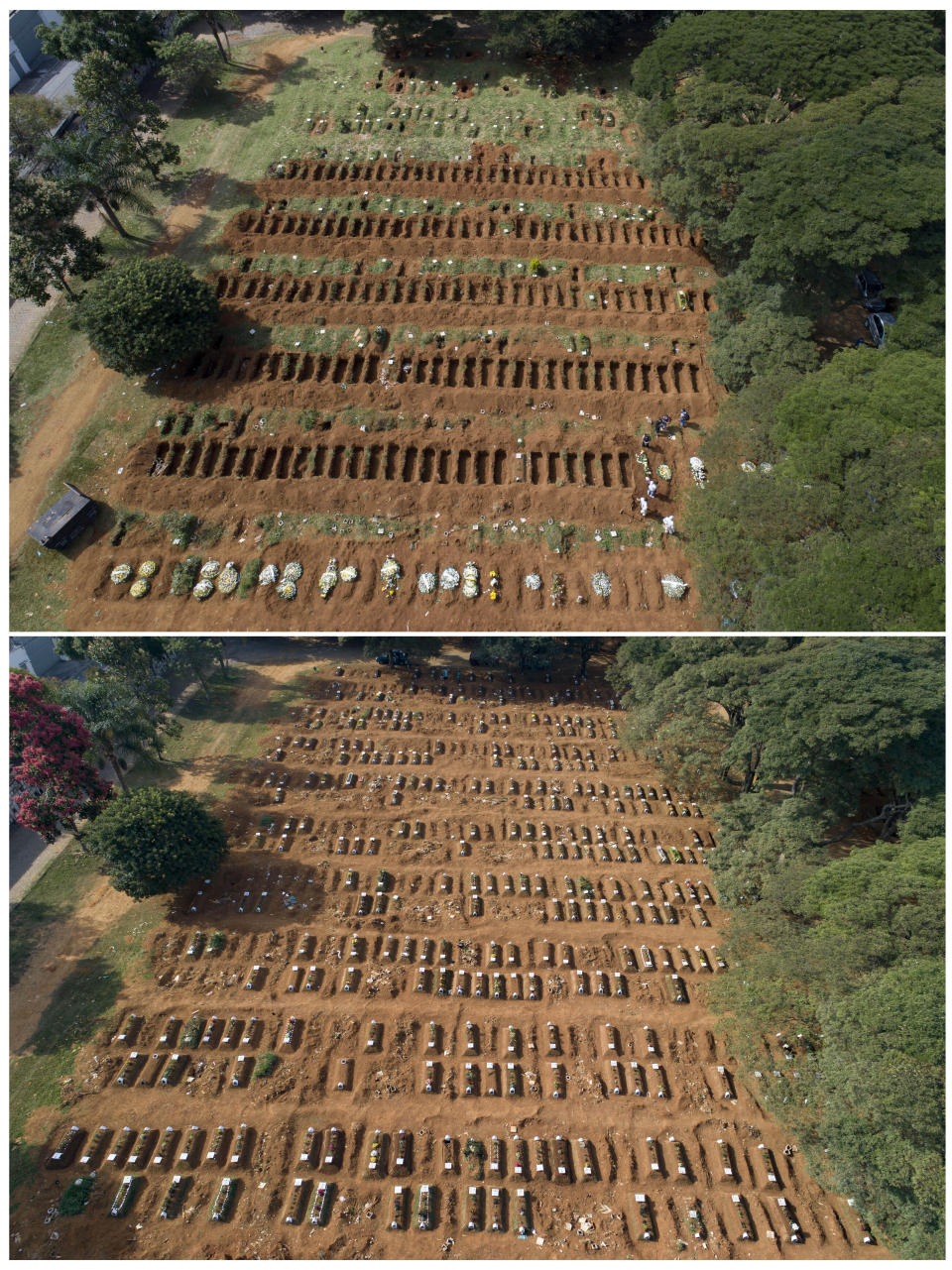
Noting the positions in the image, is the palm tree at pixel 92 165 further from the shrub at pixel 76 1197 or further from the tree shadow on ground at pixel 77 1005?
the shrub at pixel 76 1197

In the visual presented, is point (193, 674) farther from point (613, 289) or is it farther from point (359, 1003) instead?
point (613, 289)

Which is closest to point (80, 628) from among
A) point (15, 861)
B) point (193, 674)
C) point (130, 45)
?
point (15, 861)

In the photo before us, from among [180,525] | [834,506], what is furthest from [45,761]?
[834,506]

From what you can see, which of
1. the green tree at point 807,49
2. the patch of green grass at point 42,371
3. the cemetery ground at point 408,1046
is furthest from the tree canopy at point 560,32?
the cemetery ground at point 408,1046

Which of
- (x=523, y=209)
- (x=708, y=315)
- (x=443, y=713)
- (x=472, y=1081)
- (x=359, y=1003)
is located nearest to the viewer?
(x=472, y=1081)

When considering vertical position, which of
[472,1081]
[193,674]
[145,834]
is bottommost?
[472,1081]

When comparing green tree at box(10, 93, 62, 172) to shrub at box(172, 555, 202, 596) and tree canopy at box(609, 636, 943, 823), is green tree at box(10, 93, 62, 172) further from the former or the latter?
tree canopy at box(609, 636, 943, 823)

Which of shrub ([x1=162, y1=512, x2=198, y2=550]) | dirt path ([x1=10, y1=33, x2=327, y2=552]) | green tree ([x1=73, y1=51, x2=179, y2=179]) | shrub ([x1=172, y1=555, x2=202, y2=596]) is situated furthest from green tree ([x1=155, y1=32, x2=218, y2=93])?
shrub ([x1=172, y1=555, x2=202, y2=596])
